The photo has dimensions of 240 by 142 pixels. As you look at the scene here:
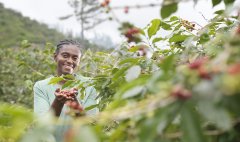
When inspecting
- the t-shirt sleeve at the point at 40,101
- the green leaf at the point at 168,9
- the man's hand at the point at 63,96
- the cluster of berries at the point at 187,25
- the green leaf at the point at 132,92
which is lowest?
the t-shirt sleeve at the point at 40,101

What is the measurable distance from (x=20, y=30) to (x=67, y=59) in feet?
87.2

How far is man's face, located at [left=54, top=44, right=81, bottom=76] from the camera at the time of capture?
349 centimetres

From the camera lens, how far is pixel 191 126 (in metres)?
0.76

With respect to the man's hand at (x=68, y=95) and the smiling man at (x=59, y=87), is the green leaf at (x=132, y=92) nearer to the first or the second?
the man's hand at (x=68, y=95)

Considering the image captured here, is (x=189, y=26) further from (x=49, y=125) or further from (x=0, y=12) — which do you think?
(x=0, y=12)

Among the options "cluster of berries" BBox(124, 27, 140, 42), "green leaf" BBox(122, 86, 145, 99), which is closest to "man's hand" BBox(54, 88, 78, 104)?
"cluster of berries" BBox(124, 27, 140, 42)

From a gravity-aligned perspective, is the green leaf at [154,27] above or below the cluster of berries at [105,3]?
below

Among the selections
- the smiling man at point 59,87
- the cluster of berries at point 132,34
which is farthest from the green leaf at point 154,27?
the smiling man at point 59,87

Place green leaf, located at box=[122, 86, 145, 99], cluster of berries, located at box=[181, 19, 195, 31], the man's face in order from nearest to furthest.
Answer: green leaf, located at box=[122, 86, 145, 99] → cluster of berries, located at box=[181, 19, 195, 31] → the man's face

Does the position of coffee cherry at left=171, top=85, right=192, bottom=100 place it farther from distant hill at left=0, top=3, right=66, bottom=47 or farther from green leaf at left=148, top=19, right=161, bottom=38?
distant hill at left=0, top=3, right=66, bottom=47

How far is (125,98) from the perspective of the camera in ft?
2.86

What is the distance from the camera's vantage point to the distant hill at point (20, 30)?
88.1 ft

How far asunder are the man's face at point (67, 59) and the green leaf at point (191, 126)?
9.06 ft

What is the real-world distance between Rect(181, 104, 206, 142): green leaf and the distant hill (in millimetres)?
24894
